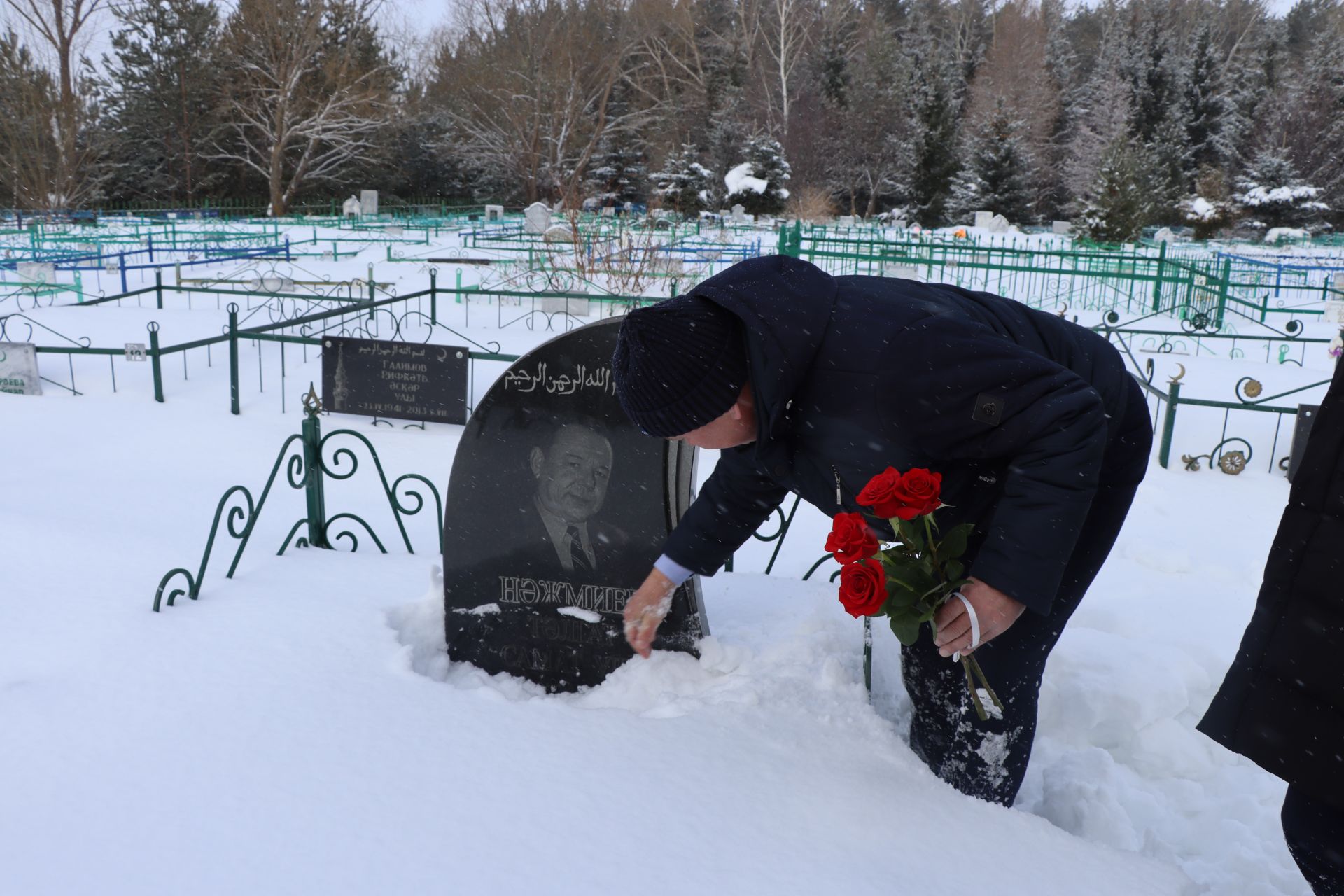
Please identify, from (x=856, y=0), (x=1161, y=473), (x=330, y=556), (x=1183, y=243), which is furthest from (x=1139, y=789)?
(x=856, y=0)

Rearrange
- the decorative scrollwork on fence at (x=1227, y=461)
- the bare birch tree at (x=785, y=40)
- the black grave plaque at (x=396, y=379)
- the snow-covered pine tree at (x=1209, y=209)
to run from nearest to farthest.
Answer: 1. the decorative scrollwork on fence at (x=1227, y=461)
2. the black grave plaque at (x=396, y=379)
3. the snow-covered pine tree at (x=1209, y=209)
4. the bare birch tree at (x=785, y=40)

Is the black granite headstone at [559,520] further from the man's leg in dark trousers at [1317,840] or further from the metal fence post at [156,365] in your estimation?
the metal fence post at [156,365]

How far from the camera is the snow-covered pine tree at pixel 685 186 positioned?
33938mm

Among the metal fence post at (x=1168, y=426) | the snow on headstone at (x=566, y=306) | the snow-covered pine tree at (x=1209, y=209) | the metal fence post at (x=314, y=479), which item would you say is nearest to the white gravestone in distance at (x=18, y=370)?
the metal fence post at (x=314, y=479)

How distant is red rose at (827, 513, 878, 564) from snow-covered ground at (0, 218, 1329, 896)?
23.1 inches

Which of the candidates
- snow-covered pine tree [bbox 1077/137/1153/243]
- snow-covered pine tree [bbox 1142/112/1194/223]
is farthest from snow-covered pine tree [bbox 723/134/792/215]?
snow-covered pine tree [bbox 1142/112/1194/223]

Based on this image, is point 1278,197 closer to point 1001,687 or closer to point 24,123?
point 1001,687

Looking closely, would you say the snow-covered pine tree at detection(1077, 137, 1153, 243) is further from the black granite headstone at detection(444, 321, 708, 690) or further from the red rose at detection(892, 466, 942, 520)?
the red rose at detection(892, 466, 942, 520)

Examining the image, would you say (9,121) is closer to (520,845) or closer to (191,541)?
(191,541)

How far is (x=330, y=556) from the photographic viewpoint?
Result: 12.4ft

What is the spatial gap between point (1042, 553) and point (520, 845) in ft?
3.63

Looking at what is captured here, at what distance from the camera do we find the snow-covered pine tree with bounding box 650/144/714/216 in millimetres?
33938

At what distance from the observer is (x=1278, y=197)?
30.6 metres

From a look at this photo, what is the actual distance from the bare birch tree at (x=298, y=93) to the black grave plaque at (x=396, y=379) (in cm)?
2933
